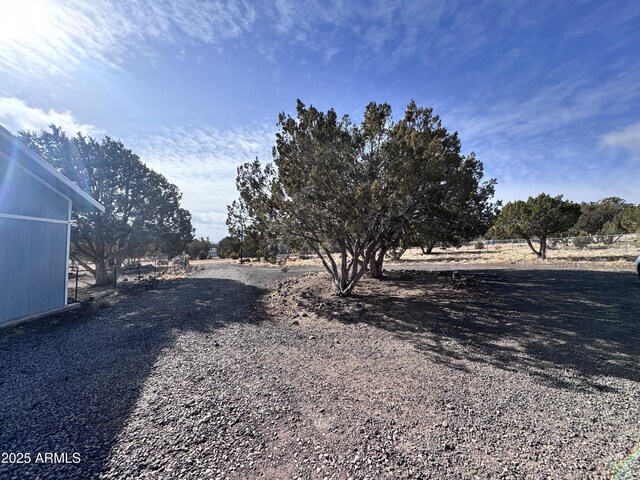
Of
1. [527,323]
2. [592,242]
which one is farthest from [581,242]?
A: [527,323]

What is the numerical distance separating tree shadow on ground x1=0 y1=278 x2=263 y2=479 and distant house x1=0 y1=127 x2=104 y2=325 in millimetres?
757

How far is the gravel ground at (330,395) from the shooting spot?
96.9 inches

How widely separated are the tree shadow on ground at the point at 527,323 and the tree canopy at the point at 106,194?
13.8 meters

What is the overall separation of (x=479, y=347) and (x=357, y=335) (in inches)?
86.8

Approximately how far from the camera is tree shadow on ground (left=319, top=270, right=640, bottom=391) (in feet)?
14.6

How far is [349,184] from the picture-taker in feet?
25.5

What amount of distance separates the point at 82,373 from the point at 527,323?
8.22 meters

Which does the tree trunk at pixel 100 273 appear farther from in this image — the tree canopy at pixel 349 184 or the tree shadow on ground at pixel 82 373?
the tree canopy at pixel 349 184

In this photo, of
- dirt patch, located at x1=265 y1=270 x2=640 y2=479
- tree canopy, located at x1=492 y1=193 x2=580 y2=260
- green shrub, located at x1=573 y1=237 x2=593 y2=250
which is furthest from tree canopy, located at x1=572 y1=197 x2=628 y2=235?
dirt patch, located at x1=265 y1=270 x2=640 y2=479

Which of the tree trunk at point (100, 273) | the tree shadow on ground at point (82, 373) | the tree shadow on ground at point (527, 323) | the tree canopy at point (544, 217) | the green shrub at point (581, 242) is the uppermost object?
the tree canopy at point (544, 217)

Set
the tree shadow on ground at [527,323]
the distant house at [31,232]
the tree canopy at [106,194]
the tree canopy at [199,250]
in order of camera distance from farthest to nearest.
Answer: the tree canopy at [199,250] → the tree canopy at [106,194] → the distant house at [31,232] → the tree shadow on ground at [527,323]

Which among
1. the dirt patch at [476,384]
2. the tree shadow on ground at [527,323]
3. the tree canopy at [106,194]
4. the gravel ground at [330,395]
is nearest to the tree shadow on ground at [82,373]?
the gravel ground at [330,395]

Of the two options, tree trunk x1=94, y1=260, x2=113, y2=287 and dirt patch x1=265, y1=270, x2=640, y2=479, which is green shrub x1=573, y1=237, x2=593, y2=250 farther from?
tree trunk x1=94, y1=260, x2=113, y2=287

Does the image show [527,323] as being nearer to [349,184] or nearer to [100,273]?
[349,184]
